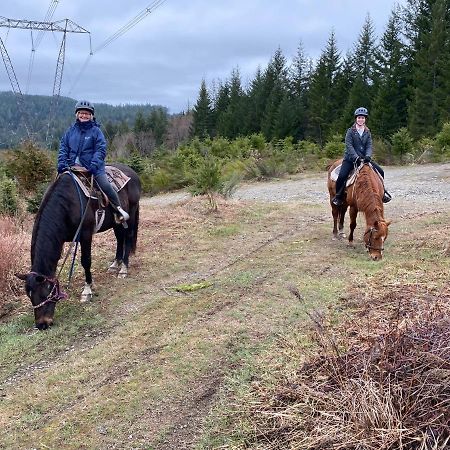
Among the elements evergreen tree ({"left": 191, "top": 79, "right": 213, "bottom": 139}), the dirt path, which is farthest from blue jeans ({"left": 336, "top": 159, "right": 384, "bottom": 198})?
evergreen tree ({"left": 191, "top": 79, "right": 213, "bottom": 139})

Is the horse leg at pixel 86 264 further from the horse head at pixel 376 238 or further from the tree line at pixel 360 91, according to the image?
the tree line at pixel 360 91

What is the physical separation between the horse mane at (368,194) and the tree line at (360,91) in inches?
904

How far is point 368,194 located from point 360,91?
108ft

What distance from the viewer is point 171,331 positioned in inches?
198

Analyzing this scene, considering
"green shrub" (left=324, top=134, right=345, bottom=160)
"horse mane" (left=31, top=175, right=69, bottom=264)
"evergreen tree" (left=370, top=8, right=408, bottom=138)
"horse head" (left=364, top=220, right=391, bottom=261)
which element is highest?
"evergreen tree" (left=370, top=8, right=408, bottom=138)

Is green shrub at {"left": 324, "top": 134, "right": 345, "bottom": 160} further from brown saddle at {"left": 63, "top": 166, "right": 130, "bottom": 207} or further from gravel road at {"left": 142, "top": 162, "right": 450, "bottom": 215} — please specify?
brown saddle at {"left": 63, "top": 166, "right": 130, "bottom": 207}

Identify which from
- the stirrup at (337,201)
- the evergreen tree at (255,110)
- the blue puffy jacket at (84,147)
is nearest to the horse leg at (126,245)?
the blue puffy jacket at (84,147)

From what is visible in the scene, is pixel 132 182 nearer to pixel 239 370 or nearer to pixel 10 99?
pixel 239 370

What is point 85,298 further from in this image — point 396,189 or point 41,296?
point 396,189

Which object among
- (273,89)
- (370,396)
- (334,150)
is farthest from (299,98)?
(370,396)

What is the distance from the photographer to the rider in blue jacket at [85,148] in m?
6.23

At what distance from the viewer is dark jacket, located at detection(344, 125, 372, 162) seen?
780 centimetres

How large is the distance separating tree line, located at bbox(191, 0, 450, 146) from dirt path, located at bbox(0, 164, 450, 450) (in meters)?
23.6

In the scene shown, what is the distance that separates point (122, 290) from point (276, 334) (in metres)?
2.59
